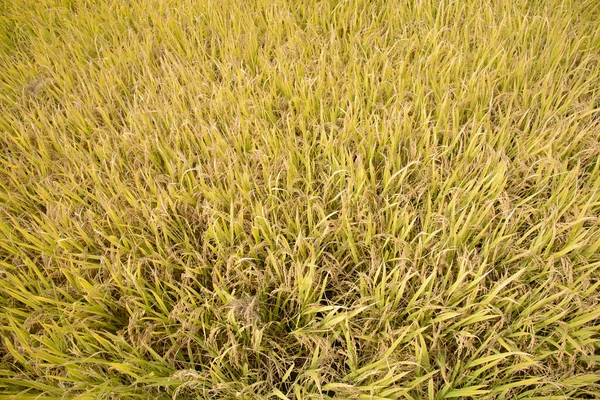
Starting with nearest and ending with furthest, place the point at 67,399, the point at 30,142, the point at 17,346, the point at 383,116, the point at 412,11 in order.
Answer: the point at 67,399, the point at 17,346, the point at 383,116, the point at 30,142, the point at 412,11

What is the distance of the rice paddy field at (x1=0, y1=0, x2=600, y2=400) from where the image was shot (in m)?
0.94

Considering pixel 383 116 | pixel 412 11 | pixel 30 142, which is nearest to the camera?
pixel 383 116

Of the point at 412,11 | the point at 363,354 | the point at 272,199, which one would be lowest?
the point at 363,354

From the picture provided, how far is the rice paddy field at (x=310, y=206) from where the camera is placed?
944 millimetres

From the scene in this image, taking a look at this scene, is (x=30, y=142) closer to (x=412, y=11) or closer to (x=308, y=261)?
(x=308, y=261)

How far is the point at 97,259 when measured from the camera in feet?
3.88

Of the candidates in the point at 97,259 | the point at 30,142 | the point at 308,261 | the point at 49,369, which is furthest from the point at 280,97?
the point at 49,369

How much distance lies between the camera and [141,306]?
3.35 ft

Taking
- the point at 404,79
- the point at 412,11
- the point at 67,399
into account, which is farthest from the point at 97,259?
the point at 412,11

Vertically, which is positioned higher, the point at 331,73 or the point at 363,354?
the point at 331,73

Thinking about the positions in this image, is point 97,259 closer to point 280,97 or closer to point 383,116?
point 280,97

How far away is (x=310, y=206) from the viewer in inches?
46.8

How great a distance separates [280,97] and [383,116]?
1.28ft

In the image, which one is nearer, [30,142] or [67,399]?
[67,399]
